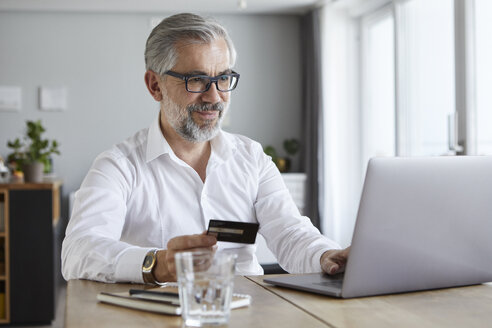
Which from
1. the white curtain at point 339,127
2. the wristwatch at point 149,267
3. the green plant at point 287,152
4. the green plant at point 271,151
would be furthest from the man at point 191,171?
Answer: the green plant at point 287,152

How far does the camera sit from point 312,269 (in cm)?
157

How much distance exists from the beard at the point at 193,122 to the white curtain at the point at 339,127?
359 cm

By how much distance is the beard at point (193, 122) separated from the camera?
189 cm

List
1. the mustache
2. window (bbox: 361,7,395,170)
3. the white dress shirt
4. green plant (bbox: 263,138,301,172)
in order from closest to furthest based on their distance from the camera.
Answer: the white dress shirt < the mustache < window (bbox: 361,7,395,170) < green plant (bbox: 263,138,301,172)

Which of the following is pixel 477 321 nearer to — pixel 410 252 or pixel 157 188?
pixel 410 252

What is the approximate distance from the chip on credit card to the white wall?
4.85 metres

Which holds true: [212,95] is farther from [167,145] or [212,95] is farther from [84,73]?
[84,73]

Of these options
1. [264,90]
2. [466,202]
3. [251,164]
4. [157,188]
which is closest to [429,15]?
[264,90]

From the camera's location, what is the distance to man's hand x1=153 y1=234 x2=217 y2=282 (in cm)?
117

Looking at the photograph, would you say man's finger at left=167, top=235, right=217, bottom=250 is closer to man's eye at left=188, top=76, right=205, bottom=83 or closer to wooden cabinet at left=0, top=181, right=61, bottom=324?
man's eye at left=188, top=76, right=205, bottom=83

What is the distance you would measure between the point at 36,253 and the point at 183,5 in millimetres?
2709

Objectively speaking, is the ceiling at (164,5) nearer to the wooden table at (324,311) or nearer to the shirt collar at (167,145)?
the shirt collar at (167,145)

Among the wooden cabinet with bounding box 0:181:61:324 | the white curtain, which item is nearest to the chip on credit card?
the wooden cabinet with bounding box 0:181:61:324

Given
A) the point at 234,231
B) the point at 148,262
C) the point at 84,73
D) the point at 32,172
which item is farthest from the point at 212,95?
the point at 84,73
